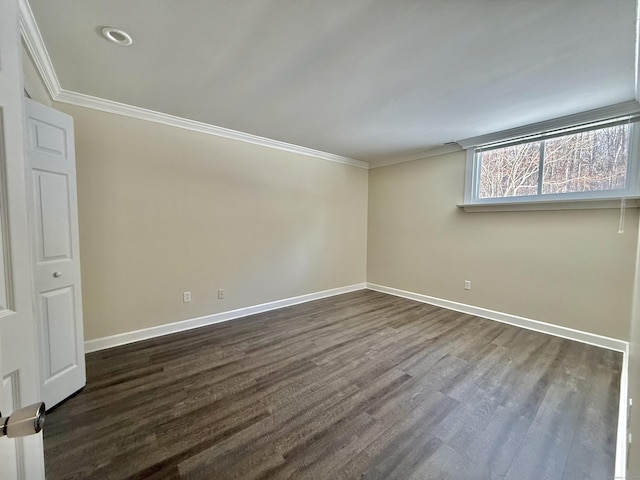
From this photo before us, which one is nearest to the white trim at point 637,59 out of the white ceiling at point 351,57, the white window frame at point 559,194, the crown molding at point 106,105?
the white ceiling at point 351,57

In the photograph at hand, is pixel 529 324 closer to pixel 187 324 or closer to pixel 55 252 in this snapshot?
pixel 187 324

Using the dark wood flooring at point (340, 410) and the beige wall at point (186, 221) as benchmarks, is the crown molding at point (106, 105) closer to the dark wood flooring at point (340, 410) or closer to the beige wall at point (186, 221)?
the beige wall at point (186, 221)

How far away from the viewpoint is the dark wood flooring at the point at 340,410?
1.43 meters

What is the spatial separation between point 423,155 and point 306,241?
93.0 inches

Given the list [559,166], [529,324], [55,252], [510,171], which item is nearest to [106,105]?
[55,252]

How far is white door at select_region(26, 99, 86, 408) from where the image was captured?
5.62 ft

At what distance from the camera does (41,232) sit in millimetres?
1756

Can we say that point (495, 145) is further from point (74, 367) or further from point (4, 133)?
point (74, 367)

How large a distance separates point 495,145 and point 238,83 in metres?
3.33

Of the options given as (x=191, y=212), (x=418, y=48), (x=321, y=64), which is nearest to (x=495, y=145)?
(x=418, y=48)

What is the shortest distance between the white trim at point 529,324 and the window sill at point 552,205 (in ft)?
4.56

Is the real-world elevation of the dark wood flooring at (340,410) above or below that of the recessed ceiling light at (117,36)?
below

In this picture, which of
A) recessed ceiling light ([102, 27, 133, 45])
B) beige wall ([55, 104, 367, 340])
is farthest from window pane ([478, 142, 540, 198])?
recessed ceiling light ([102, 27, 133, 45])

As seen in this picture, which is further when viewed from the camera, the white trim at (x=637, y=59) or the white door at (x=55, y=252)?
the white door at (x=55, y=252)
